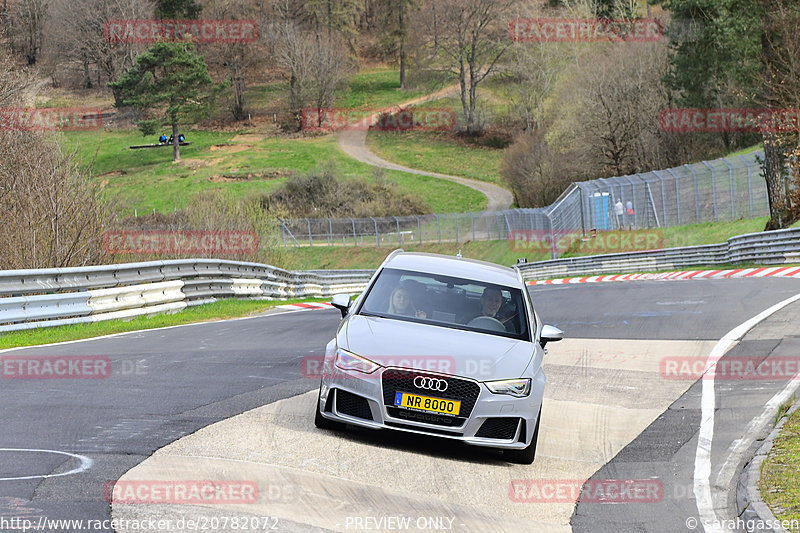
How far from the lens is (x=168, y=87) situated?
96.8m

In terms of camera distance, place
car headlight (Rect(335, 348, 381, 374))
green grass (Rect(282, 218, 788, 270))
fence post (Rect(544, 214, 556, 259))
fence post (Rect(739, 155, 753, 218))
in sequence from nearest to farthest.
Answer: car headlight (Rect(335, 348, 381, 374)) < fence post (Rect(739, 155, 753, 218)) < green grass (Rect(282, 218, 788, 270)) < fence post (Rect(544, 214, 556, 259))

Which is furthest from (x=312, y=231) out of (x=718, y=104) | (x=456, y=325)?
(x=456, y=325)

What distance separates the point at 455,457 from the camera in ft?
26.3

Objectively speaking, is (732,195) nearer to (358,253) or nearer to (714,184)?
(714,184)

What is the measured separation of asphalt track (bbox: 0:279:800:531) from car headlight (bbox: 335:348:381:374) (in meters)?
0.60

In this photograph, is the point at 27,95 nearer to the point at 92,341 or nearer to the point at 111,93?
the point at 92,341
